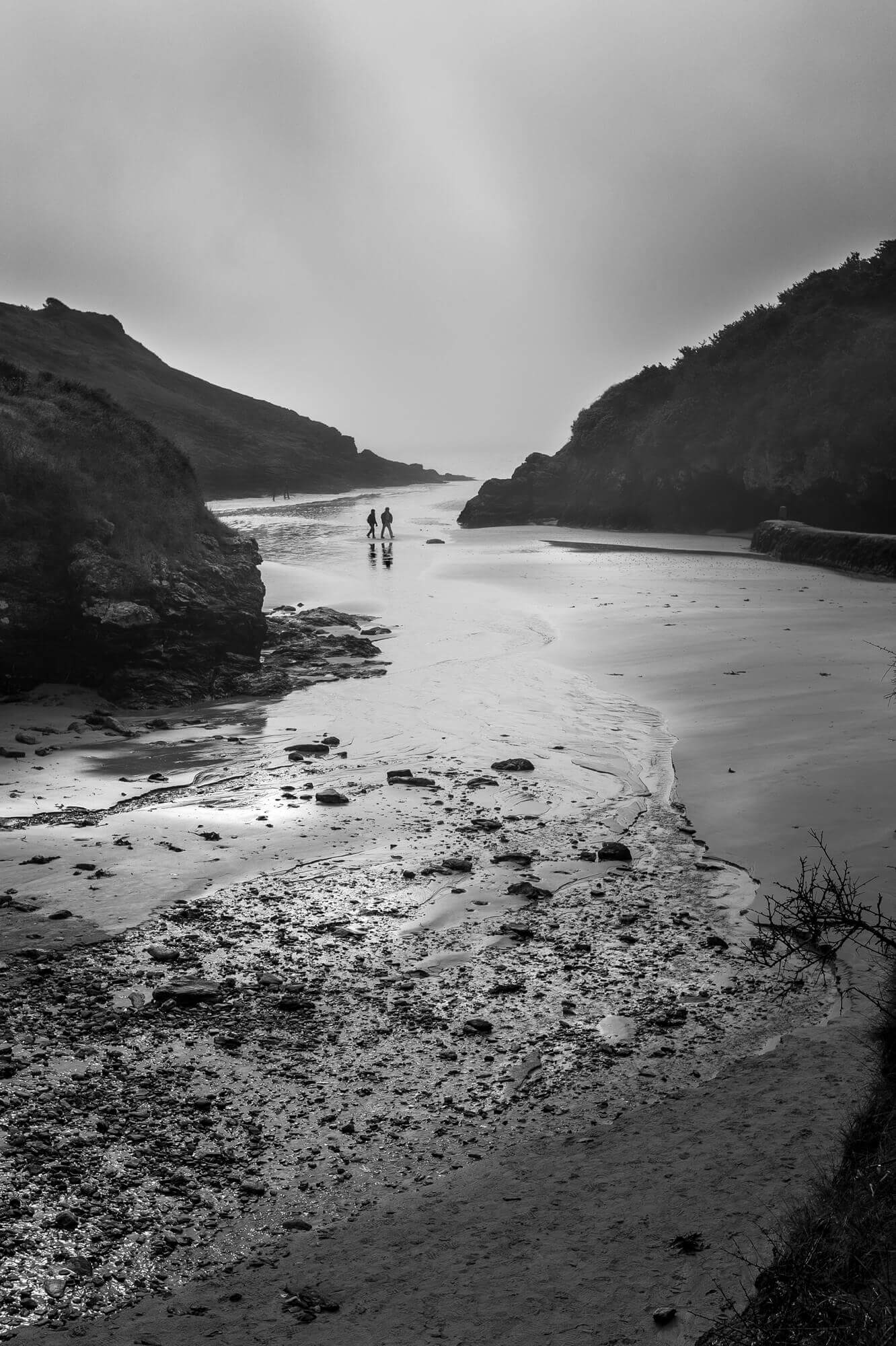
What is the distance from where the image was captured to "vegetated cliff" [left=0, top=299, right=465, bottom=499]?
328ft

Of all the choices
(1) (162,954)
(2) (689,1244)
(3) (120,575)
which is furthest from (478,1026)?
(3) (120,575)

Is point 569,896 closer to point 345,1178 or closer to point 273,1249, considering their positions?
point 345,1178

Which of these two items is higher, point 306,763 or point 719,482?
point 719,482

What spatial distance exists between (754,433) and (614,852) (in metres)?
38.7

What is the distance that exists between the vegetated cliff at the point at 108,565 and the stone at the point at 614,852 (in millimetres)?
7923

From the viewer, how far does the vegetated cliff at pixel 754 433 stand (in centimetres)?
3653

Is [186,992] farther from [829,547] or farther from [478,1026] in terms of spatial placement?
[829,547]

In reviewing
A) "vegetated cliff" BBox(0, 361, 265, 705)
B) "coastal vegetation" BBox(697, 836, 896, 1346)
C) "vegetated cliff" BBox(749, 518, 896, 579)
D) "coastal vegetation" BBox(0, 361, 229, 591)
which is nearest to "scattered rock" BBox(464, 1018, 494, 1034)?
"coastal vegetation" BBox(697, 836, 896, 1346)

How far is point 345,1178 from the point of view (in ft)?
14.4

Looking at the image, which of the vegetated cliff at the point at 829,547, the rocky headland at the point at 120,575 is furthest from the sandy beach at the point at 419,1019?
the vegetated cliff at the point at 829,547

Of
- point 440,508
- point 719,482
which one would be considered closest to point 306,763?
point 719,482

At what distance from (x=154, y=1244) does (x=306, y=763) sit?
6.96 meters

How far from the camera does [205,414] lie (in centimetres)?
11625

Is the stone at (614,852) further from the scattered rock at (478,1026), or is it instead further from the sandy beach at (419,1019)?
the scattered rock at (478,1026)
